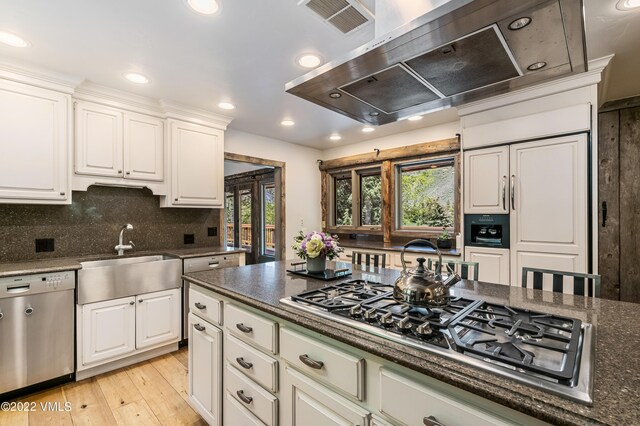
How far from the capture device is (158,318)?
112 inches

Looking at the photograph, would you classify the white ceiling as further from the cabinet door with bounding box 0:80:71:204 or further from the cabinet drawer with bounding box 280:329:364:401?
the cabinet drawer with bounding box 280:329:364:401

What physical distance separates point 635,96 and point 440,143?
1834mm

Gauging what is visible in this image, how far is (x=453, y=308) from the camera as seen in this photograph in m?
1.26

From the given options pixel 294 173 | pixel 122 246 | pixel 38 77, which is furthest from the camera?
pixel 294 173

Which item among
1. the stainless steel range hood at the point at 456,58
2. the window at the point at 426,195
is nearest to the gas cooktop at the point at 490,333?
the stainless steel range hood at the point at 456,58

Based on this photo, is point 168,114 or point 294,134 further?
point 294,134

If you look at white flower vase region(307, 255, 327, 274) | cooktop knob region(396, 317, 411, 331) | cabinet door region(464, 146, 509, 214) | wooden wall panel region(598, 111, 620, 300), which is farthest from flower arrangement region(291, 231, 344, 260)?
wooden wall panel region(598, 111, 620, 300)

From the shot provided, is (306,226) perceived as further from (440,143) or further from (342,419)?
(342,419)

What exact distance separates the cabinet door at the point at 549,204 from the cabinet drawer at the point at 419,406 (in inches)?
89.5

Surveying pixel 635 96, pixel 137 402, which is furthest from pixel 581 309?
pixel 635 96

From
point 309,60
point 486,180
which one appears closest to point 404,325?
point 309,60

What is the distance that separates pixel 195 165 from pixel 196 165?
1 centimetres

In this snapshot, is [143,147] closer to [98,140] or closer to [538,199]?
[98,140]

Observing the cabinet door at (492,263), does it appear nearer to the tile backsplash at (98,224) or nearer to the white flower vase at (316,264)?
the white flower vase at (316,264)
